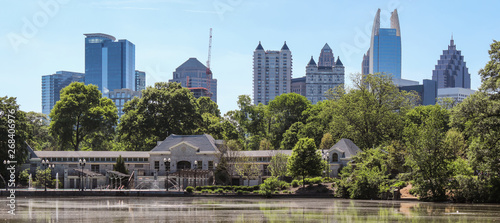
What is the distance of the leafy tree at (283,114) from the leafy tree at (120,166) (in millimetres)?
36976

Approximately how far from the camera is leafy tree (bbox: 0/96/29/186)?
6688cm

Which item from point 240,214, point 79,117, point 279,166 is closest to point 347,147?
point 279,166

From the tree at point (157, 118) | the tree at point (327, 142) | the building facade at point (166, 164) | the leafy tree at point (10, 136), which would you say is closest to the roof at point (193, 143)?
the building facade at point (166, 164)

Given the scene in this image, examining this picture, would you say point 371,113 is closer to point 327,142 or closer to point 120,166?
point 327,142

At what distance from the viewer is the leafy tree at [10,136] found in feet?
219

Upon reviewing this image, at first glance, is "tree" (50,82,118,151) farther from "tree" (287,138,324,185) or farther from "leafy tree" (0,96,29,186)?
"tree" (287,138,324,185)

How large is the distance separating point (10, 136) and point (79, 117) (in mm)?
30946

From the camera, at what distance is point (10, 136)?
66.4 metres

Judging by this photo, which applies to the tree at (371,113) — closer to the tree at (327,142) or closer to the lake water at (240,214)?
the tree at (327,142)

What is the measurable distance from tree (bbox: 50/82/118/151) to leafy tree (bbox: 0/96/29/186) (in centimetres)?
2276

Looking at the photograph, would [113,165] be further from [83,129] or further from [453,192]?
[453,192]

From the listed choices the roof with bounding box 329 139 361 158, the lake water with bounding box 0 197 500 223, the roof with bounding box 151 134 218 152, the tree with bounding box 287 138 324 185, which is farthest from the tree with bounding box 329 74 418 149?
the lake water with bounding box 0 197 500 223

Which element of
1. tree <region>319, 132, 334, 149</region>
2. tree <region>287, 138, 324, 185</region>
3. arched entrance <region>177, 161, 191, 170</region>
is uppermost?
tree <region>319, 132, 334, 149</region>

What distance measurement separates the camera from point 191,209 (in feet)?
146
